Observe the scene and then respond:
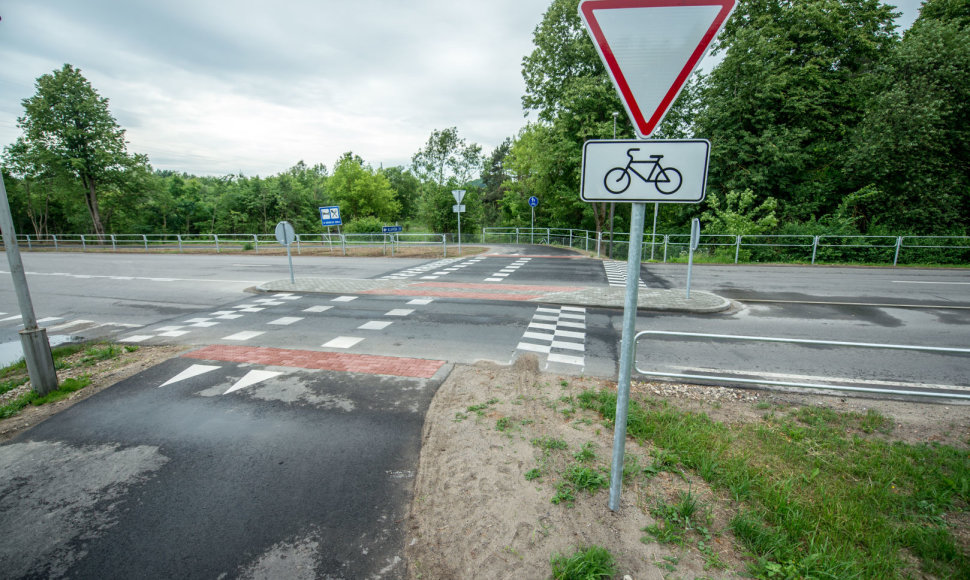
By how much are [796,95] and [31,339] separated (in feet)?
95.9

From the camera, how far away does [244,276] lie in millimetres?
15844

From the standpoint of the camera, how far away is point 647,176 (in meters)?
2.18

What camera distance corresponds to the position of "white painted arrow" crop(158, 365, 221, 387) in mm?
5469

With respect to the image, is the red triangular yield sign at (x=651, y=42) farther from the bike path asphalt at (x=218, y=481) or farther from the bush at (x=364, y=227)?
the bush at (x=364, y=227)

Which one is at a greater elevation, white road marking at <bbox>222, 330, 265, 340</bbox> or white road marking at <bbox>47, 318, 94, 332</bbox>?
white road marking at <bbox>222, 330, 265, 340</bbox>

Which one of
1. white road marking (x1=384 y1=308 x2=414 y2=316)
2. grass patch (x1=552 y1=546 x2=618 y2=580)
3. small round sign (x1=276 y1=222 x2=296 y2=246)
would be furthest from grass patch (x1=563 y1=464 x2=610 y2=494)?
small round sign (x1=276 y1=222 x2=296 y2=246)

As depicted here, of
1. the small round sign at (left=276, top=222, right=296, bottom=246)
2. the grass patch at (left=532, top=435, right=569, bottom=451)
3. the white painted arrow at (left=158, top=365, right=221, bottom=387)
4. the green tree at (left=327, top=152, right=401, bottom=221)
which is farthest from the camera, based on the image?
the green tree at (left=327, top=152, right=401, bottom=221)

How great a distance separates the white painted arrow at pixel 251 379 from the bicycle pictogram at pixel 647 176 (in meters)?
5.37

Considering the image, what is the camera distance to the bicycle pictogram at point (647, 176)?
2.14 metres

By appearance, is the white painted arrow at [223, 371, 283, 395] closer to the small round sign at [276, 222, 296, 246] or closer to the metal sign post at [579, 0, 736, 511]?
the metal sign post at [579, 0, 736, 511]

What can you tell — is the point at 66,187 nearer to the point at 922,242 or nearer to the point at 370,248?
the point at 370,248

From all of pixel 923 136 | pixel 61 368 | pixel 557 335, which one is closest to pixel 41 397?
pixel 61 368

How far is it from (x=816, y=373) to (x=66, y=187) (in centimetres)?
5096

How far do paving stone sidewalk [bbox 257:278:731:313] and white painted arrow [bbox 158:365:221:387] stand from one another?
5.89m
